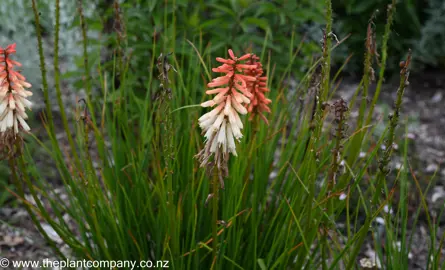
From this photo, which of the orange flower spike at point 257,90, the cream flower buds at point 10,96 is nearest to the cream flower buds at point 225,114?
the orange flower spike at point 257,90

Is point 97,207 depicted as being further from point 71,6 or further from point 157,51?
point 71,6

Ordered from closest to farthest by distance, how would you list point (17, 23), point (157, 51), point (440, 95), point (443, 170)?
point (157, 51)
point (443, 170)
point (17, 23)
point (440, 95)

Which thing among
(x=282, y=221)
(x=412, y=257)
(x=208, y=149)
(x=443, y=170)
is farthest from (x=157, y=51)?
(x=443, y=170)

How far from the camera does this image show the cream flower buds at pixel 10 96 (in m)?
1.90

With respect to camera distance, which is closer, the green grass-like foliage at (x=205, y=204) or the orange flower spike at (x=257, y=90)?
the orange flower spike at (x=257, y=90)

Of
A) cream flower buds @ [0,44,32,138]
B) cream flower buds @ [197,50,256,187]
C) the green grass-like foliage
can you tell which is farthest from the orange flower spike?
cream flower buds @ [0,44,32,138]

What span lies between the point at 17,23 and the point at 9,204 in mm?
2136

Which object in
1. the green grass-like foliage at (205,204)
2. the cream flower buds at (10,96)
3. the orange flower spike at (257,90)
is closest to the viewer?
the cream flower buds at (10,96)

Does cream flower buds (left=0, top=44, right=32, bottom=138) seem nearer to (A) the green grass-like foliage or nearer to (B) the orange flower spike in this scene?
(A) the green grass-like foliage

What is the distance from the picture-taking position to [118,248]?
2.53 m

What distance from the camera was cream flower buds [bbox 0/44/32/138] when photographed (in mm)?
1902

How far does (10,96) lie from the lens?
1.94 meters

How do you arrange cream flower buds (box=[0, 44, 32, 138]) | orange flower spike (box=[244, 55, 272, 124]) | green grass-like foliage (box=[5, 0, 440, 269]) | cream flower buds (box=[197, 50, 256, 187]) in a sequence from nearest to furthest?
1. cream flower buds (box=[197, 50, 256, 187])
2. cream flower buds (box=[0, 44, 32, 138])
3. orange flower spike (box=[244, 55, 272, 124])
4. green grass-like foliage (box=[5, 0, 440, 269])

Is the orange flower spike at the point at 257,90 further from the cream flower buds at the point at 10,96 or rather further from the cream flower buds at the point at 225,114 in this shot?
the cream flower buds at the point at 10,96
